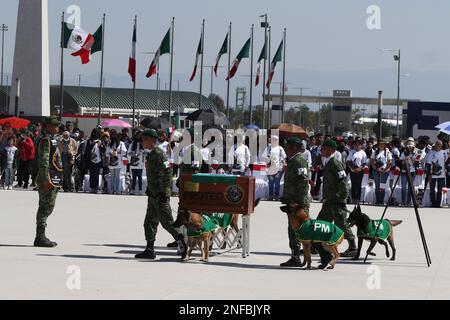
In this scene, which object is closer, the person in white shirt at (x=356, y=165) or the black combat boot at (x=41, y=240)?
the black combat boot at (x=41, y=240)

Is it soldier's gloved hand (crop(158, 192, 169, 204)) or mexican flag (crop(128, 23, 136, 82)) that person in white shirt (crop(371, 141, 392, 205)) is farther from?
mexican flag (crop(128, 23, 136, 82))

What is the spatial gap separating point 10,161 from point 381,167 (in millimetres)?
10064

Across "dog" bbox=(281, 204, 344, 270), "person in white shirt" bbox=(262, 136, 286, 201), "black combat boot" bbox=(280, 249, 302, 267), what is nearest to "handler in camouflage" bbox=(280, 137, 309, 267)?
"black combat boot" bbox=(280, 249, 302, 267)

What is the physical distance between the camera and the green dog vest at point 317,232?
1353 centimetres

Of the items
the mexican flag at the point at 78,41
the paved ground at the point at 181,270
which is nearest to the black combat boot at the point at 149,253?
the paved ground at the point at 181,270

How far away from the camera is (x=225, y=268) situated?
13664 millimetres

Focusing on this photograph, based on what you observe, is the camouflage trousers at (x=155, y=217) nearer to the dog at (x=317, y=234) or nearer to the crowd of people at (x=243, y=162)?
the dog at (x=317, y=234)

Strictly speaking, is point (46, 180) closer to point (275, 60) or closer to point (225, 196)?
point (225, 196)

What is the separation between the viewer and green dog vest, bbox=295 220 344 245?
→ 13.5 m

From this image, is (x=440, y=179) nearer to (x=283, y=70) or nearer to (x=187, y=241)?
(x=187, y=241)

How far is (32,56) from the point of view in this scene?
54.1 meters

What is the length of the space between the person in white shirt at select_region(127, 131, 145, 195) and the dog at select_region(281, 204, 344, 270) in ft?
48.0

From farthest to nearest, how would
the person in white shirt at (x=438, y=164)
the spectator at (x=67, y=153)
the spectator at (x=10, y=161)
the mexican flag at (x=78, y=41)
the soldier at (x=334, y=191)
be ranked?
the mexican flag at (x=78, y=41), the spectator at (x=10, y=161), the spectator at (x=67, y=153), the person in white shirt at (x=438, y=164), the soldier at (x=334, y=191)
